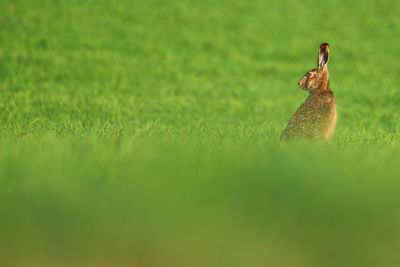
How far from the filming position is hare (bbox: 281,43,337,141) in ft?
20.5

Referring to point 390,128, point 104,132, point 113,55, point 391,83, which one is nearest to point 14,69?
point 113,55

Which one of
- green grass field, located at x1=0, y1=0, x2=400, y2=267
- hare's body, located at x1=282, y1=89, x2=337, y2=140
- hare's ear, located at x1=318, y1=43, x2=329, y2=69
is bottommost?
green grass field, located at x1=0, y1=0, x2=400, y2=267

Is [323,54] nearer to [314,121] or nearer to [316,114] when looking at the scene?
[316,114]

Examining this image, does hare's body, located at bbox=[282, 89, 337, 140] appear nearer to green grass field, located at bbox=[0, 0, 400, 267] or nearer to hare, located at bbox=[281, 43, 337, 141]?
hare, located at bbox=[281, 43, 337, 141]

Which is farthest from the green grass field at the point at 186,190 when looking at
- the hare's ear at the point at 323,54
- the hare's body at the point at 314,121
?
the hare's ear at the point at 323,54

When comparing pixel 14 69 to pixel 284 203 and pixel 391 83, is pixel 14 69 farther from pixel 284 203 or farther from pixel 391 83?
pixel 284 203

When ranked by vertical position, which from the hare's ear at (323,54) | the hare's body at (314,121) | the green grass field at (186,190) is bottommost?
the green grass field at (186,190)

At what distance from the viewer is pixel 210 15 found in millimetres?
22625

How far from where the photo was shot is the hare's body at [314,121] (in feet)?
20.4

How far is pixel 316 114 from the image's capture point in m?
6.38

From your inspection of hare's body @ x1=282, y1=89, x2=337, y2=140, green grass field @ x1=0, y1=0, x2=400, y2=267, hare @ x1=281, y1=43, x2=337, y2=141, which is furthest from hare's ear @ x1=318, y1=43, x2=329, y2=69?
green grass field @ x1=0, y1=0, x2=400, y2=267

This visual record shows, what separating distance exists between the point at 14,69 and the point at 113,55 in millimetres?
3494

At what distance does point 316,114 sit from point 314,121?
0.13 m

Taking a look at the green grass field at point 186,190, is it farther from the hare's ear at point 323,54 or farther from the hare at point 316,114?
the hare's ear at point 323,54
